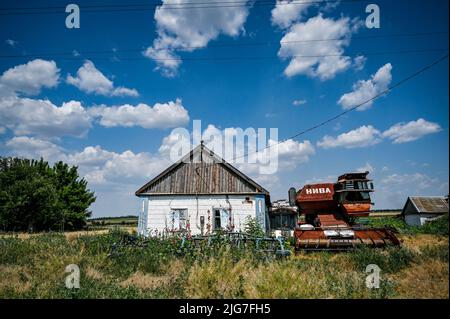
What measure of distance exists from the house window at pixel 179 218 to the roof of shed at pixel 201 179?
112 cm

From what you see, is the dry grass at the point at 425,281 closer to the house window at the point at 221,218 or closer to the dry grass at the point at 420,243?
the dry grass at the point at 420,243

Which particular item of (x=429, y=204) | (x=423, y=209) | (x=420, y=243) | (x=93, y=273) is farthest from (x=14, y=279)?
(x=429, y=204)

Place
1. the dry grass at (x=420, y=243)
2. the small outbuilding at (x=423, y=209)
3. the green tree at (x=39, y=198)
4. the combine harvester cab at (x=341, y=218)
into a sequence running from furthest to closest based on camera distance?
the small outbuilding at (x=423, y=209), the green tree at (x=39, y=198), the combine harvester cab at (x=341, y=218), the dry grass at (x=420, y=243)

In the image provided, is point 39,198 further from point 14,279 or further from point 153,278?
point 153,278

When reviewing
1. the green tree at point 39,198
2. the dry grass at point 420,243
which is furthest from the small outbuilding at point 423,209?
the green tree at point 39,198

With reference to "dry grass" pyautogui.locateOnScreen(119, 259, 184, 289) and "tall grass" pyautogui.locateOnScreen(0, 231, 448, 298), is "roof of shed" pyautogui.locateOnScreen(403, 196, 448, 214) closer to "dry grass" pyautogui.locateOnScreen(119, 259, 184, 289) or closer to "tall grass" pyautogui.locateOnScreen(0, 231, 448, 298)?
"tall grass" pyautogui.locateOnScreen(0, 231, 448, 298)

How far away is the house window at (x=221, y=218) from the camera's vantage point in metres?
16.2

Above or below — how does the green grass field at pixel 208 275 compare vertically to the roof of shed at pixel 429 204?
below

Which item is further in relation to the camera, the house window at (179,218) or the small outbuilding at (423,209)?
the small outbuilding at (423,209)

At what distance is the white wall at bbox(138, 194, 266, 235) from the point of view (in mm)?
16281

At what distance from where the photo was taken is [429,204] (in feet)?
119

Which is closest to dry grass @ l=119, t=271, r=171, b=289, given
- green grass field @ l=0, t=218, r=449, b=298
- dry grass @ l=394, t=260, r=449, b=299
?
green grass field @ l=0, t=218, r=449, b=298
